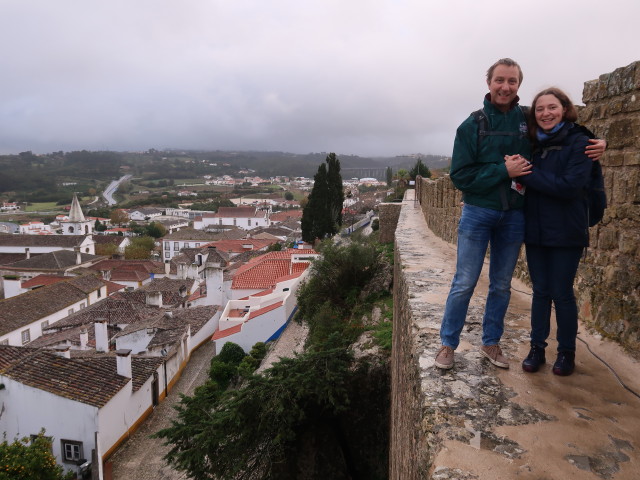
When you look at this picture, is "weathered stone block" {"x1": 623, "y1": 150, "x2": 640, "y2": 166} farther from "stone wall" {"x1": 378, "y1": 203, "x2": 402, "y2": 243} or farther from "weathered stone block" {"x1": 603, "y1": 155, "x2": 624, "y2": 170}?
"stone wall" {"x1": 378, "y1": 203, "x2": 402, "y2": 243}

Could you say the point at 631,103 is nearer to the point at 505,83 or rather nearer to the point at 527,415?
the point at 505,83

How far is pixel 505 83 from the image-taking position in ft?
6.61

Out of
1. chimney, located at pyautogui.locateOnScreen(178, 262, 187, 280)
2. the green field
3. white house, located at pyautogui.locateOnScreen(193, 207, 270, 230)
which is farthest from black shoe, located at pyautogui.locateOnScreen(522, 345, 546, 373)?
the green field

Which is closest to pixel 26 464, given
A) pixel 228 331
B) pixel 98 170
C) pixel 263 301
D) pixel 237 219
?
pixel 228 331

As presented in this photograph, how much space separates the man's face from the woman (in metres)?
0.14

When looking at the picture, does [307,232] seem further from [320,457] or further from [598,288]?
[598,288]

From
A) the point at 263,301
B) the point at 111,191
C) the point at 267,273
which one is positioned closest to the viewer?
the point at 263,301

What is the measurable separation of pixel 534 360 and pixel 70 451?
10.6m

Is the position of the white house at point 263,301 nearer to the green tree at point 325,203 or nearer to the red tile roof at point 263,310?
the red tile roof at point 263,310

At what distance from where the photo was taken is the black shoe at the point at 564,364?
6.86 feet

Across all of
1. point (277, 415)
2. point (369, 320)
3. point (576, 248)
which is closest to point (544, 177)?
point (576, 248)

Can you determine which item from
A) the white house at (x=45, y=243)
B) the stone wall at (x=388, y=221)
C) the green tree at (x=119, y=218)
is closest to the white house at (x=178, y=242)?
the white house at (x=45, y=243)

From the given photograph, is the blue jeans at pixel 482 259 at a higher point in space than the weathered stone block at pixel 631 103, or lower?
lower

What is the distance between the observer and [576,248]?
2.02 metres
